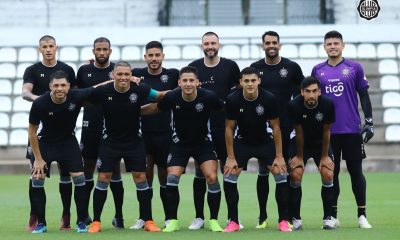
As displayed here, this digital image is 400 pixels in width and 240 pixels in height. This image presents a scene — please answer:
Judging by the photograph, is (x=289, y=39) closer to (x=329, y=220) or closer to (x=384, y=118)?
(x=384, y=118)

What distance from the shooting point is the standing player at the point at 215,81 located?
10891 mm

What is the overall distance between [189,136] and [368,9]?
1627 centimetres

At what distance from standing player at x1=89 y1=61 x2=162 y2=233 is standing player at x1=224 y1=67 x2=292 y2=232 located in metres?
0.86

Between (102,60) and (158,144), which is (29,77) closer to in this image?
(102,60)

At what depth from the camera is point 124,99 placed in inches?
416

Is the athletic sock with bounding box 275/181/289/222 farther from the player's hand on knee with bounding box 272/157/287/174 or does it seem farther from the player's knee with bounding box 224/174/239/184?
the player's knee with bounding box 224/174/239/184

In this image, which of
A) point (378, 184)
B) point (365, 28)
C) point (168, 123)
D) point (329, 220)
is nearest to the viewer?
point (329, 220)

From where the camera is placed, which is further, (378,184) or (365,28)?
(365,28)

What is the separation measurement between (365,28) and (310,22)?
146 cm

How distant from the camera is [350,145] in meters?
10.7

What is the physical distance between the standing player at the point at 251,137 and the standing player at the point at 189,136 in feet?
0.59

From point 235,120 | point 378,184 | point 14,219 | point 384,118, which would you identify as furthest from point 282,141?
point 384,118

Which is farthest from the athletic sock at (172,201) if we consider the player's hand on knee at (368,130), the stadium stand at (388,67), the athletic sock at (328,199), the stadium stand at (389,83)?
the stadium stand at (388,67)

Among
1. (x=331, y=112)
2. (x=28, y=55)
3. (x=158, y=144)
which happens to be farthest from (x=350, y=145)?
(x=28, y=55)
